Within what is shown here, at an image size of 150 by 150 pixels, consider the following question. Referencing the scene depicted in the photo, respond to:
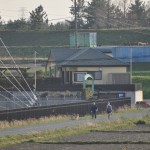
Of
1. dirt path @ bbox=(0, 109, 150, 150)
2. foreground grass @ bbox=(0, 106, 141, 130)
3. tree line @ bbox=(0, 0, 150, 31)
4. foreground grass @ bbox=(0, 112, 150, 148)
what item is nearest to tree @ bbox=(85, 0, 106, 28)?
tree line @ bbox=(0, 0, 150, 31)

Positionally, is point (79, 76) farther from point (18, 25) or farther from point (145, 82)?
point (18, 25)

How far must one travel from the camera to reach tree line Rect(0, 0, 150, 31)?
4205 inches

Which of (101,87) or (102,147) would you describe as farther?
(101,87)

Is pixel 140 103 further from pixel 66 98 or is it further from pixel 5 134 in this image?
pixel 5 134

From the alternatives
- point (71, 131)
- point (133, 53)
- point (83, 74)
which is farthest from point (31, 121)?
point (133, 53)

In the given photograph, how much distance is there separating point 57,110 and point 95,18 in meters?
78.1

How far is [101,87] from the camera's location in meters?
51.8

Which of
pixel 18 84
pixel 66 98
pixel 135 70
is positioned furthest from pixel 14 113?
pixel 135 70

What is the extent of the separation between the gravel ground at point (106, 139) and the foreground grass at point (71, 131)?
0.63 metres

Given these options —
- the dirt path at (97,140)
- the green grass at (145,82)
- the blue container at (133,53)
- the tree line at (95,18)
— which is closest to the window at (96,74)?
the green grass at (145,82)

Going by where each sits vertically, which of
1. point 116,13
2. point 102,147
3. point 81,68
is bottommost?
point 102,147

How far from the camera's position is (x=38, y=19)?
350 ft

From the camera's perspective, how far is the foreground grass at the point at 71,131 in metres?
27.5

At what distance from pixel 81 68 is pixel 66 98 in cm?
913
